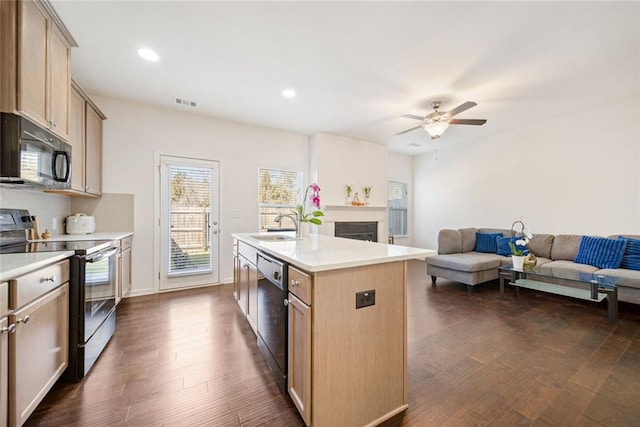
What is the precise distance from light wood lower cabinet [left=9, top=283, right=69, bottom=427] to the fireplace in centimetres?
405

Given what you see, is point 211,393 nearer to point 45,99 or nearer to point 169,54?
point 45,99

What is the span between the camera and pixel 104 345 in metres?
2.13

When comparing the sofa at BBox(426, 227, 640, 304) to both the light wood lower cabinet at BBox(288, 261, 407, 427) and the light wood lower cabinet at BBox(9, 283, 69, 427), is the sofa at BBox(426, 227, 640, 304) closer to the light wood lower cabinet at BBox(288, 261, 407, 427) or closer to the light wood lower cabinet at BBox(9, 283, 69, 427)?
the light wood lower cabinet at BBox(288, 261, 407, 427)

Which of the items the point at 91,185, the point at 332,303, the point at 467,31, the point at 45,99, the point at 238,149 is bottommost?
the point at 332,303

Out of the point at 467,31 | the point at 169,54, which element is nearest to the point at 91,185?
the point at 169,54

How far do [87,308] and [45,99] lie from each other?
1554 mm

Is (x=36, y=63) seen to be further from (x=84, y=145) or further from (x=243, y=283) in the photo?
(x=243, y=283)

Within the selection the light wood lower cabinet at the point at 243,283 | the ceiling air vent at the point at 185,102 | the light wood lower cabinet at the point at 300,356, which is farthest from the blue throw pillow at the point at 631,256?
the ceiling air vent at the point at 185,102

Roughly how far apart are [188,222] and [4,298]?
288 cm

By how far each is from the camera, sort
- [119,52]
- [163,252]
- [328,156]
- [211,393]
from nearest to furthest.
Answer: [211,393] < [119,52] < [163,252] < [328,156]

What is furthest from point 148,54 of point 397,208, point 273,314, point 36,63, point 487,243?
point 397,208

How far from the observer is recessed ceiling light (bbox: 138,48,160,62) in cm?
247

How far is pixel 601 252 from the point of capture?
332 cm

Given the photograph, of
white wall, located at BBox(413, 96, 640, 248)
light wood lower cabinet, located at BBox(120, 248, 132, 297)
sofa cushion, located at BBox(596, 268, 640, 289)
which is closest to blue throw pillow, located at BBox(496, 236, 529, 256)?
white wall, located at BBox(413, 96, 640, 248)
